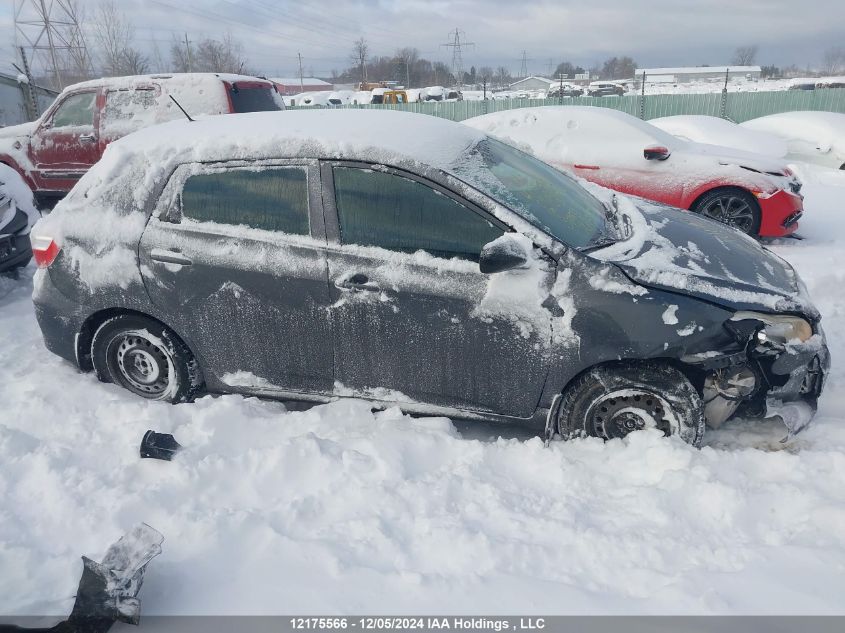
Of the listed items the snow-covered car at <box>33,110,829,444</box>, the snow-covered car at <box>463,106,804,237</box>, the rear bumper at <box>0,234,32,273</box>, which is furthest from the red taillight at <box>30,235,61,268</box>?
the snow-covered car at <box>463,106,804,237</box>

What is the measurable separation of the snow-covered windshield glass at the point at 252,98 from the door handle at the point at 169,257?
16.7ft

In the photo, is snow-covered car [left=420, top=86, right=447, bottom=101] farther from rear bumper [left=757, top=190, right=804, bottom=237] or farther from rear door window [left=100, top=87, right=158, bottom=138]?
rear bumper [left=757, top=190, right=804, bottom=237]

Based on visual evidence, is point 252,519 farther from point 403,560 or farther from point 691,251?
point 691,251

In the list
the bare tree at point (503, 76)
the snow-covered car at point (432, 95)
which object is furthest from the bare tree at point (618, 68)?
the snow-covered car at point (432, 95)

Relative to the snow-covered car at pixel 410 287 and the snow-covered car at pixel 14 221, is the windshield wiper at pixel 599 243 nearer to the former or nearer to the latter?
the snow-covered car at pixel 410 287

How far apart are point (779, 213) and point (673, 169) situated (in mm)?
1246

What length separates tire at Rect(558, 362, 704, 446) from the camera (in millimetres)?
2949

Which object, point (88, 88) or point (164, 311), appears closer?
point (164, 311)

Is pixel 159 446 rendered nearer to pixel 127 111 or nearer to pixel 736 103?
pixel 127 111

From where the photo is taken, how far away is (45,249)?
12.1 ft

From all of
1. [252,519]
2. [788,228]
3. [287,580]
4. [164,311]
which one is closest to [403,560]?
[287,580]

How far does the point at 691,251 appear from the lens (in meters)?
3.29

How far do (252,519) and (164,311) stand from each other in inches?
57.6

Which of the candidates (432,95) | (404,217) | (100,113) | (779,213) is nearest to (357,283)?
(404,217)
